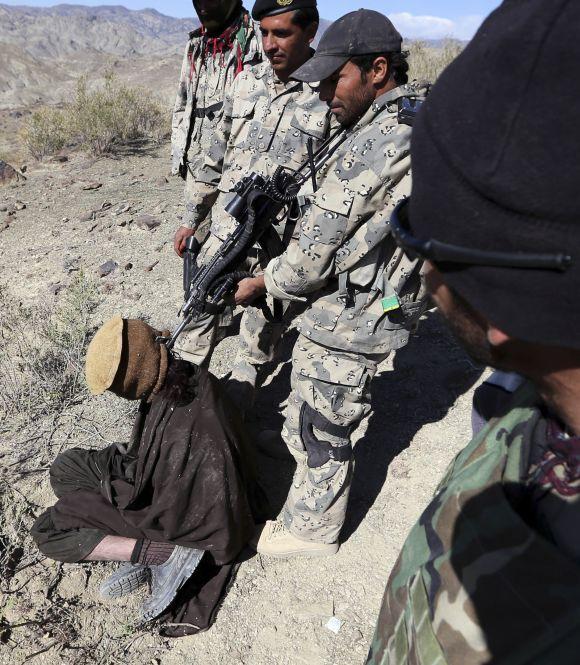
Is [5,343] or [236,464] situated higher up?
A: [236,464]

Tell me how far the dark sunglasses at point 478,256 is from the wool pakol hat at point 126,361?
57.6 inches

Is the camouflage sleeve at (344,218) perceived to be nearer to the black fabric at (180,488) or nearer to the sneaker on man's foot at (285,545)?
the black fabric at (180,488)

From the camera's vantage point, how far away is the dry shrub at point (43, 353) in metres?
3.31

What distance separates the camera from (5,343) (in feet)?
13.1

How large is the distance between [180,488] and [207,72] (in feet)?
8.82

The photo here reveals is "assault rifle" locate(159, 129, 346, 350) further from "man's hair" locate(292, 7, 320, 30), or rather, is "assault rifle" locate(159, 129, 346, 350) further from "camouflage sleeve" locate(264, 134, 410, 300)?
"man's hair" locate(292, 7, 320, 30)

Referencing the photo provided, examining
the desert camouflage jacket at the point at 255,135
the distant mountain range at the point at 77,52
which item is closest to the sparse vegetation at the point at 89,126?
the desert camouflage jacket at the point at 255,135

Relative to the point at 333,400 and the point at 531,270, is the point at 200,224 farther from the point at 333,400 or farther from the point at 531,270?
the point at 531,270

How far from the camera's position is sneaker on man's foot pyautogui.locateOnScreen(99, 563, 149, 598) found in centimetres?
221

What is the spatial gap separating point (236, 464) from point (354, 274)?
891mm

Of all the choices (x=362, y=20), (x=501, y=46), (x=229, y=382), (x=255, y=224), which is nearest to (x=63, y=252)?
(x=229, y=382)

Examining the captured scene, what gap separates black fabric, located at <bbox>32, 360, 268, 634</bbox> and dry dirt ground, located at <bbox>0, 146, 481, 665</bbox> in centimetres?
20

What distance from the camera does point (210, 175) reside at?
344 centimetres

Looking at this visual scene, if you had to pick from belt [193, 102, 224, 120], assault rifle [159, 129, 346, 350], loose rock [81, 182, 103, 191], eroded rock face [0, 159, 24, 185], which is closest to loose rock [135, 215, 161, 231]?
loose rock [81, 182, 103, 191]
